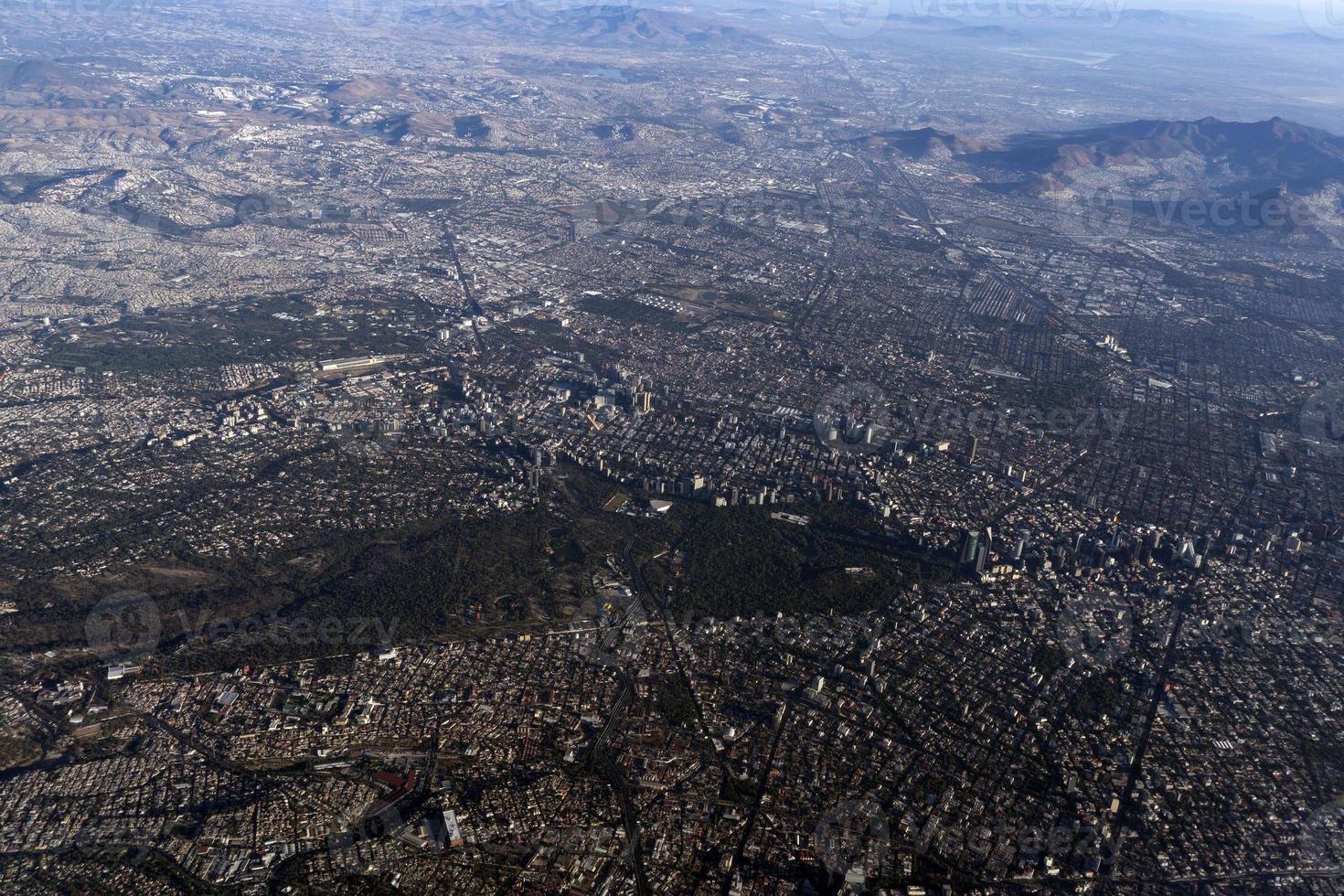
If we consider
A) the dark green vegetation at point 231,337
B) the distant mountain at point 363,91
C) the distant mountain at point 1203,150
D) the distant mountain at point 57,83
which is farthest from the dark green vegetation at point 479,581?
the distant mountain at point 363,91

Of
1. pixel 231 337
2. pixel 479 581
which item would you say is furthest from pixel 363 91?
pixel 479 581

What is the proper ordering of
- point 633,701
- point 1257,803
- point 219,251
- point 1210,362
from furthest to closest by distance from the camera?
point 219,251 < point 1210,362 < point 633,701 < point 1257,803

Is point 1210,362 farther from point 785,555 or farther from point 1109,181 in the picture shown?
point 1109,181

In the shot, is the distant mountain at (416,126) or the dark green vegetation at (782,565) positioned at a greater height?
the distant mountain at (416,126)

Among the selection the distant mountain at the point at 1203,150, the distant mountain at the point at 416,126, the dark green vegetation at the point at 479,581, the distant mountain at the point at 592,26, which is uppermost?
the distant mountain at the point at 592,26

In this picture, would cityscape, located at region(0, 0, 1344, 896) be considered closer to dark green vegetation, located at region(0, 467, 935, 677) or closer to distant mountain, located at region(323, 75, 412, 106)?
dark green vegetation, located at region(0, 467, 935, 677)

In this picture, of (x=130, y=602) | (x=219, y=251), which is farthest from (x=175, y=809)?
(x=219, y=251)

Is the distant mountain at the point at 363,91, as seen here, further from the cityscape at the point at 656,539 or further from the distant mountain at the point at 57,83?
the cityscape at the point at 656,539
